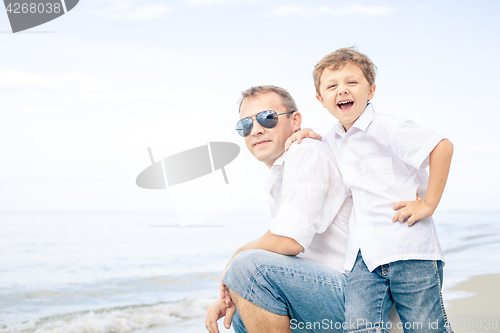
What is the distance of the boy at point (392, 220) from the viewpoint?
2.08 m

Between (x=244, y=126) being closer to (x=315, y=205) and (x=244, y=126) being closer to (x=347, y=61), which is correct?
(x=347, y=61)

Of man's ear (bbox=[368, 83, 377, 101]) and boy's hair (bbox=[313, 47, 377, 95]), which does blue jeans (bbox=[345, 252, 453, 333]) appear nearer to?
man's ear (bbox=[368, 83, 377, 101])

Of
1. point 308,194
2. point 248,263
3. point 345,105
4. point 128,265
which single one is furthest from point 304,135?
point 128,265

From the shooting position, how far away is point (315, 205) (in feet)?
7.33

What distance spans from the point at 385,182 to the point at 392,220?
8.2 inches

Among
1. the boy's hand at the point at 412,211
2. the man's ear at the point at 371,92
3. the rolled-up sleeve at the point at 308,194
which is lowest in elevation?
the boy's hand at the point at 412,211

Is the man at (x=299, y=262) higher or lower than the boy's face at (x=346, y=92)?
lower

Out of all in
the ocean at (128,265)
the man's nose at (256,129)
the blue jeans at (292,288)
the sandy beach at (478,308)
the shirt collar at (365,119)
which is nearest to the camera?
the blue jeans at (292,288)

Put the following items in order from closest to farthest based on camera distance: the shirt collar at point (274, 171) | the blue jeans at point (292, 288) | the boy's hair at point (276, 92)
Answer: the blue jeans at point (292, 288), the shirt collar at point (274, 171), the boy's hair at point (276, 92)

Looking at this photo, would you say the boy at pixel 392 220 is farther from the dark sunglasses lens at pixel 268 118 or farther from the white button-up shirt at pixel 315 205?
the dark sunglasses lens at pixel 268 118

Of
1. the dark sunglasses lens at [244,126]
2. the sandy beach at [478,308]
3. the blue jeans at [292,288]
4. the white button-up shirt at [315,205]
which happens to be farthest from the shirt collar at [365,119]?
the sandy beach at [478,308]

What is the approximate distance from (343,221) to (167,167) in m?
9.74

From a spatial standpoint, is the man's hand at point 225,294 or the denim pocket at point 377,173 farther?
the man's hand at point 225,294

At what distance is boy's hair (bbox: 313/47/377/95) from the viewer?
101 inches
